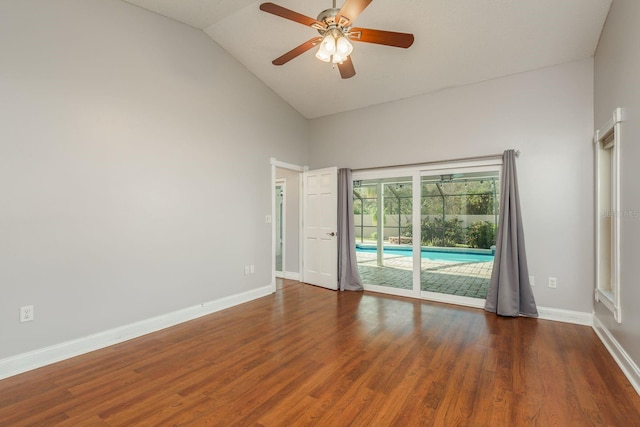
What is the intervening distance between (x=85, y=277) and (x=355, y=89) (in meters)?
4.19

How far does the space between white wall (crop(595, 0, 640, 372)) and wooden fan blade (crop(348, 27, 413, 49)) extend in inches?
67.5

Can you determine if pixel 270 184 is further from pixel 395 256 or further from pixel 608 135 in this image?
pixel 608 135

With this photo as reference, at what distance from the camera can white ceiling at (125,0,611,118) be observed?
3088 millimetres

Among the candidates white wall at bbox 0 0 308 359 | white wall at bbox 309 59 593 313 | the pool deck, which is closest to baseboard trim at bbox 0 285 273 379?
white wall at bbox 0 0 308 359

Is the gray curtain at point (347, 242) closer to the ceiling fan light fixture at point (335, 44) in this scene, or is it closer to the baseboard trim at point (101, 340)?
the baseboard trim at point (101, 340)

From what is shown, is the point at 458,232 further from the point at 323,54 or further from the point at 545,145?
the point at 323,54

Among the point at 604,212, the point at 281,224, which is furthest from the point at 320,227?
the point at 604,212

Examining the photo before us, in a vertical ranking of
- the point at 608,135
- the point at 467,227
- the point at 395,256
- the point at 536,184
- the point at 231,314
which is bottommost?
the point at 231,314

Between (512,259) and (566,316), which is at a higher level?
(512,259)

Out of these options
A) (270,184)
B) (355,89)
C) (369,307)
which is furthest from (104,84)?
(369,307)

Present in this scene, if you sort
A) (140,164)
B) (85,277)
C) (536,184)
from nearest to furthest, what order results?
(85,277) → (140,164) → (536,184)

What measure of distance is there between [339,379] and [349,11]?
279cm

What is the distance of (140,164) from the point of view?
328cm

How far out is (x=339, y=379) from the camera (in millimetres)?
2346
